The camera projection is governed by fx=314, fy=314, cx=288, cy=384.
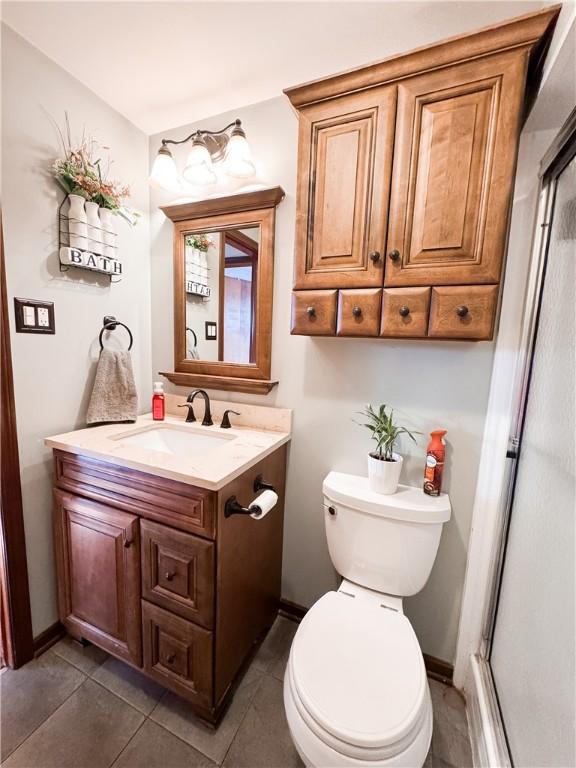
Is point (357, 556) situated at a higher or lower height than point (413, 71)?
lower

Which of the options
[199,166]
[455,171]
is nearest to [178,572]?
[455,171]

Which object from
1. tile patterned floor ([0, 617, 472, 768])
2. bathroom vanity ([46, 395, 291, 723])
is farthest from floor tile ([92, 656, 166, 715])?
bathroom vanity ([46, 395, 291, 723])

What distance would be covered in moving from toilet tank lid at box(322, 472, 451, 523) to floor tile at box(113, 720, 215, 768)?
899mm

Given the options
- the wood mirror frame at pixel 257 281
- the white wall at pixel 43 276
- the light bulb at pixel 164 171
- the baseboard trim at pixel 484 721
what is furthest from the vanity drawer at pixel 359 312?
the baseboard trim at pixel 484 721

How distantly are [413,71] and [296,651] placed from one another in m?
1.69

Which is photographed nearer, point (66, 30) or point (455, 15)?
point (455, 15)

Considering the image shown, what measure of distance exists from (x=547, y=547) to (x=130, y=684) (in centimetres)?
154

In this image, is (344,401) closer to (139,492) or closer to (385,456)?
(385,456)

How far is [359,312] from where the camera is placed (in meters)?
1.05

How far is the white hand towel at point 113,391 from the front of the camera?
1409mm

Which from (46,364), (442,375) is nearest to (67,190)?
(46,364)

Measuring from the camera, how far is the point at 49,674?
1.24m

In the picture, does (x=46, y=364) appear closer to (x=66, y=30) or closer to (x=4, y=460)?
(x=4, y=460)

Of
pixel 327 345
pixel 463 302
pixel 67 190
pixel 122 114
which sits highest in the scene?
pixel 122 114
